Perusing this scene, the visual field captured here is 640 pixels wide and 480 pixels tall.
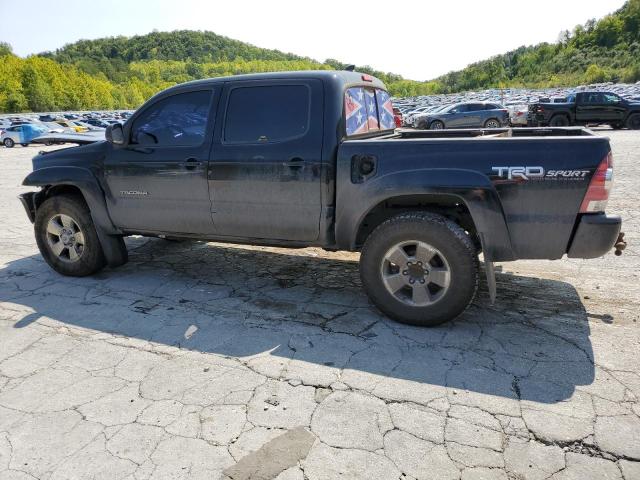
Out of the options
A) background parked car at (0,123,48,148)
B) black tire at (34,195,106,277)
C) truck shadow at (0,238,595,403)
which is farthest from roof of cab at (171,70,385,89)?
background parked car at (0,123,48,148)

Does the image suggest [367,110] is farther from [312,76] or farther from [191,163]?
[191,163]

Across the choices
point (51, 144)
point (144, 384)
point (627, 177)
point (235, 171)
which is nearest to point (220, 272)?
point (235, 171)

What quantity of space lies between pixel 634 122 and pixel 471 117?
6.81 meters

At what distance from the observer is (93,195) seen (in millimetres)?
4664

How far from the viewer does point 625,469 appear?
2.15 metres

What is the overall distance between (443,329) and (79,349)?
268 cm

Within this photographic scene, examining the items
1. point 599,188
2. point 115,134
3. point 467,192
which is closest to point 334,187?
point 467,192

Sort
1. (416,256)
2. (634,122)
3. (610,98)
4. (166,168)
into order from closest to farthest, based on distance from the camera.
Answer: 1. (416,256)
2. (166,168)
3. (610,98)
4. (634,122)

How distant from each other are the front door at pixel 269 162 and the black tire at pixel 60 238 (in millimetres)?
1475

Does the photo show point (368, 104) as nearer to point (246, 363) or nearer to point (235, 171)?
point (235, 171)

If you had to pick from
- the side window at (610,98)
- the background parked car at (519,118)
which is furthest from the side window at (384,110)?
the side window at (610,98)

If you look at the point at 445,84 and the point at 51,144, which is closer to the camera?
the point at 51,144

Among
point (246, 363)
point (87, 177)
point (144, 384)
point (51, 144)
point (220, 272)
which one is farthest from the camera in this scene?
point (51, 144)

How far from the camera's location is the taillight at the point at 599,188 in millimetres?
3014
